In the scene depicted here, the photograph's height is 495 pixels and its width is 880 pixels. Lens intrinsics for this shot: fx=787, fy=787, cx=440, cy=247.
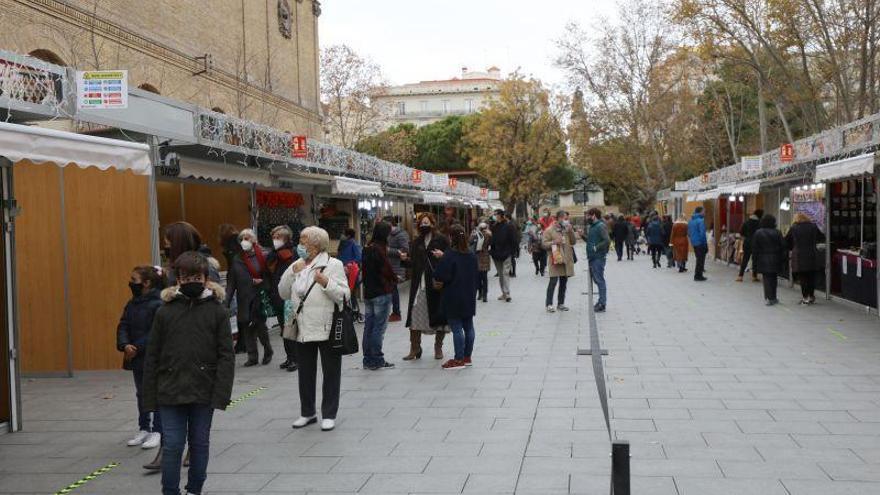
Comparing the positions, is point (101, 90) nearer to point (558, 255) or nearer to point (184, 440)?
point (184, 440)

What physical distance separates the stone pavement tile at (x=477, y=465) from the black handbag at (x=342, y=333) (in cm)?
131

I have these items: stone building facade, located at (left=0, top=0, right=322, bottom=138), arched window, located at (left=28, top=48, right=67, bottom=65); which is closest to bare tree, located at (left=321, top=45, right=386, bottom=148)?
stone building facade, located at (left=0, top=0, right=322, bottom=138)

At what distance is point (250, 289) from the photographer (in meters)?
9.02

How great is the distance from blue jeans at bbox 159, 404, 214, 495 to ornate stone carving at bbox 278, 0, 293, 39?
1144 inches

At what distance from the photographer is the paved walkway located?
16.2 ft

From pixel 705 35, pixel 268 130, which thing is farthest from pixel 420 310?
pixel 705 35

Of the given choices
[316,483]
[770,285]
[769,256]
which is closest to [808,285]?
[770,285]

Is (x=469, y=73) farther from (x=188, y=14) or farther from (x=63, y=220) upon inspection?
(x=63, y=220)

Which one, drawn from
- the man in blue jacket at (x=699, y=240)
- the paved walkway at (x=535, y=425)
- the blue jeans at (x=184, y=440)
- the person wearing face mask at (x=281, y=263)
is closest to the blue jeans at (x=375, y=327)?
the paved walkway at (x=535, y=425)

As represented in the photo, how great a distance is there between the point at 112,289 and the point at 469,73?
316 feet

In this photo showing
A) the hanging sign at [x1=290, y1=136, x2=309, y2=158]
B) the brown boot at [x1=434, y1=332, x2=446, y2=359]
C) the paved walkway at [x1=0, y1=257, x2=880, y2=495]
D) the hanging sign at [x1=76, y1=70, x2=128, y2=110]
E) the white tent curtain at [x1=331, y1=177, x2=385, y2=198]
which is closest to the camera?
the paved walkway at [x1=0, y1=257, x2=880, y2=495]

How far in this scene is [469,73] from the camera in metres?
102

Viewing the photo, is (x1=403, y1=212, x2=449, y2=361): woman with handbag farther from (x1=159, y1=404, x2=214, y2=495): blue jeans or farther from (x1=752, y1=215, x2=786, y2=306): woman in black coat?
(x1=752, y1=215, x2=786, y2=306): woman in black coat

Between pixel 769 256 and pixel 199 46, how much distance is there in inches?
735
